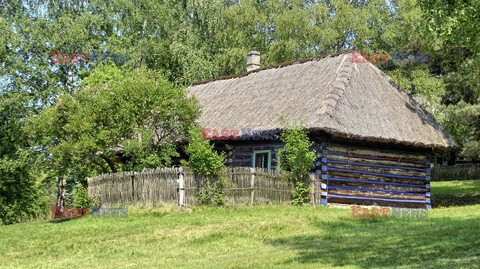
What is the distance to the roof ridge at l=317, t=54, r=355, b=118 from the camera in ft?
73.3

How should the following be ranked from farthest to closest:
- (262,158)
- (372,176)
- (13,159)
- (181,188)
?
1. (13,159)
2. (262,158)
3. (372,176)
4. (181,188)

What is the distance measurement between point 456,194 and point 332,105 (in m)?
11.5

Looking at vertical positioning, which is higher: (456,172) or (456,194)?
(456,172)

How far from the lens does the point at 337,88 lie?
23.7 metres

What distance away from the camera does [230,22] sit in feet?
138

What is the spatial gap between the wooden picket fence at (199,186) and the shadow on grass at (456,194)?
9.64m

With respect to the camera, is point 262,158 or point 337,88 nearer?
point 337,88

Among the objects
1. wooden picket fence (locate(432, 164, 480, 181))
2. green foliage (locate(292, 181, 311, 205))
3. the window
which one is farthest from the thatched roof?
wooden picket fence (locate(432, 164, 480, 181))

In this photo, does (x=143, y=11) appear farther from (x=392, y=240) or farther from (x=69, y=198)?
(x=392, y=240)

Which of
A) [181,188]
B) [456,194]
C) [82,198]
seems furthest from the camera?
[456,194]

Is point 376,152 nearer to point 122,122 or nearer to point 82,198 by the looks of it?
point 122,122

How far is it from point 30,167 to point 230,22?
15.3 metres

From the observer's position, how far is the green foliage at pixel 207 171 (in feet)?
68.3

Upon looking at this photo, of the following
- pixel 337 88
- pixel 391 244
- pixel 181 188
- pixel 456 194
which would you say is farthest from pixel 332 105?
pixel 456 194
